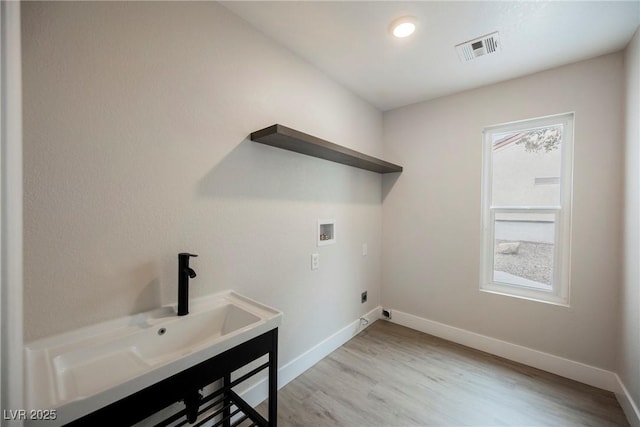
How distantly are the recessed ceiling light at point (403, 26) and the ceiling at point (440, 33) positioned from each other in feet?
0.12

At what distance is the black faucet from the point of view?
1304 mm

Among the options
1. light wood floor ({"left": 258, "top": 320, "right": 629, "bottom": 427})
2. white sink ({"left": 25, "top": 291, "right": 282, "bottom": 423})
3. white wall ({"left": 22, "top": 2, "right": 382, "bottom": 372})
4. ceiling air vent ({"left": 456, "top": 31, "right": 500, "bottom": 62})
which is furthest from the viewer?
ceiling air vent ({"left": 456, "top": 31, "right": 500, "bottom": 62})

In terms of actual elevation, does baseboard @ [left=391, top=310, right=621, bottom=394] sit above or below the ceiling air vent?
below

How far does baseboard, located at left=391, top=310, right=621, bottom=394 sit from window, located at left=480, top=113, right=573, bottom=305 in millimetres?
478

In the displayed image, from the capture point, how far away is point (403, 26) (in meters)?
1.69

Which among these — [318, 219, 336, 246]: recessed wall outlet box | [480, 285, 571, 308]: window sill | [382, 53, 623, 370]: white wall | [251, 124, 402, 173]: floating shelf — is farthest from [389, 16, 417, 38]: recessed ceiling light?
[480, 285, 571, 308]: window sill

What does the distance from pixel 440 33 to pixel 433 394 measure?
8.58 ft

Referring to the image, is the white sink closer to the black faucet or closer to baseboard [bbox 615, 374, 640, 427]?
the black faucet

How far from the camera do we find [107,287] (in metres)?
1.18

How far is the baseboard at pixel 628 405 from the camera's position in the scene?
5.15ft

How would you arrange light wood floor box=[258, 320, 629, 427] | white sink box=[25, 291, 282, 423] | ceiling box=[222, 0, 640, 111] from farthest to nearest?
light wood floor box=[258, 320, 629, 427]
ceiling box=[222, 0, 640, 111]
white sink box=[25, 291, 282, 423]

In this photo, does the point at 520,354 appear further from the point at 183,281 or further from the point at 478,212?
the point at 183,281

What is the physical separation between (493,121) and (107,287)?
320 cm

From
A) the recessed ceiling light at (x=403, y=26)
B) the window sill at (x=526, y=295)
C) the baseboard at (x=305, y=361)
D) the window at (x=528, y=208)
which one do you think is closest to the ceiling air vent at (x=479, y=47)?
the recessed ceiling light at (x=403, y=26)
